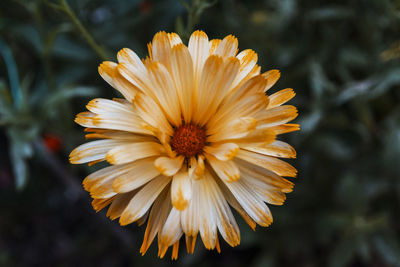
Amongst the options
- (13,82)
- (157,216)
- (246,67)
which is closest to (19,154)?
(13,82)

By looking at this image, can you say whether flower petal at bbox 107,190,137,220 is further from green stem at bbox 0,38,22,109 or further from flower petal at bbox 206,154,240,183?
green stem at bbox 0,38,22,109

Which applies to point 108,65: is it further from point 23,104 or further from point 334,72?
point 334,72

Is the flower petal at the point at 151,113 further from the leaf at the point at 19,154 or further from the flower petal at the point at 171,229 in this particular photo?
the leaf at the point at 19,154

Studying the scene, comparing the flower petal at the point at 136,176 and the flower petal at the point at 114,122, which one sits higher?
the flower petal at the point at 114,122

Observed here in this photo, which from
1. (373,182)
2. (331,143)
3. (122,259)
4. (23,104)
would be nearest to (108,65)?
(23,104)

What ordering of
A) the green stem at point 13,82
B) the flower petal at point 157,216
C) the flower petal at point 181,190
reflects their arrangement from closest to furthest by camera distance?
the flower petal at point 181,190 → the flower petal at point 157,216 → the green stem at point 13,82

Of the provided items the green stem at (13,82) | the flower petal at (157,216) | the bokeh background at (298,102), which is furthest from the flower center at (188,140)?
→ the green stem at (13,82)

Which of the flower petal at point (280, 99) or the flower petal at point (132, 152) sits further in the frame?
the flower petal at point (280, 99)
